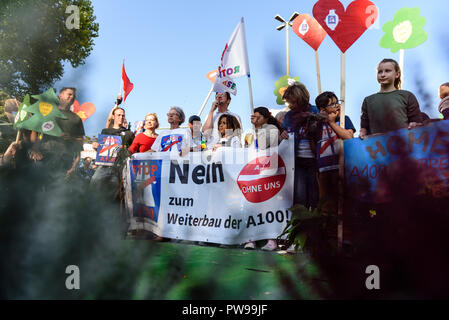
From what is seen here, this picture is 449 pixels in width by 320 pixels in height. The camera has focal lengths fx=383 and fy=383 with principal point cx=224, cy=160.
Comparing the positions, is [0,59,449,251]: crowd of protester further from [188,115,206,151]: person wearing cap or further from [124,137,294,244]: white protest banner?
[124,137,294,244]: white protest banner

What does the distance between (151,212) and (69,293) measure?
347 cm

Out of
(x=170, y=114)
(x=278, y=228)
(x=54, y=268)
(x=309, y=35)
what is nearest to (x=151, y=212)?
(x=170, y=114)

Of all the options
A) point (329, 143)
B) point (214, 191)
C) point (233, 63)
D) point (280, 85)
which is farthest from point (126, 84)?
point (280, 85)

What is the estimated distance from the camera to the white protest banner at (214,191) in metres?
3.63

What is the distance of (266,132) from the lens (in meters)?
3.84

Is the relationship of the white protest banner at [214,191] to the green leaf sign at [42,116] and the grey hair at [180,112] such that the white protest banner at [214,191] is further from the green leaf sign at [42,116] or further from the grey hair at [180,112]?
the green leaf sign at [42,116]

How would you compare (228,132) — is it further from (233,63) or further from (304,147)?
(233,63)

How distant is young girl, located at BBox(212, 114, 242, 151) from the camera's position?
4238mm

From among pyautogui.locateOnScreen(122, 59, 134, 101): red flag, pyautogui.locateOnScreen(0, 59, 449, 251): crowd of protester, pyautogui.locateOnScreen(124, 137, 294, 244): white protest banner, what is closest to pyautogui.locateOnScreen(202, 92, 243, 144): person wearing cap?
pyautogui.locateOnScreen(0, 59, 449, 251): crowd of protester

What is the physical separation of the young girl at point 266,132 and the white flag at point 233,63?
42.1 inches

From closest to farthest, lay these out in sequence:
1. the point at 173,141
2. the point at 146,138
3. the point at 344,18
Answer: the point at 344,18 < the point at 173,141 < the point at 146,138

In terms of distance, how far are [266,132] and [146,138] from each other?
178 centimetres

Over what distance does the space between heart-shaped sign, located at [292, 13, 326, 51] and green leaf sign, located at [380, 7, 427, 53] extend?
0.74m
